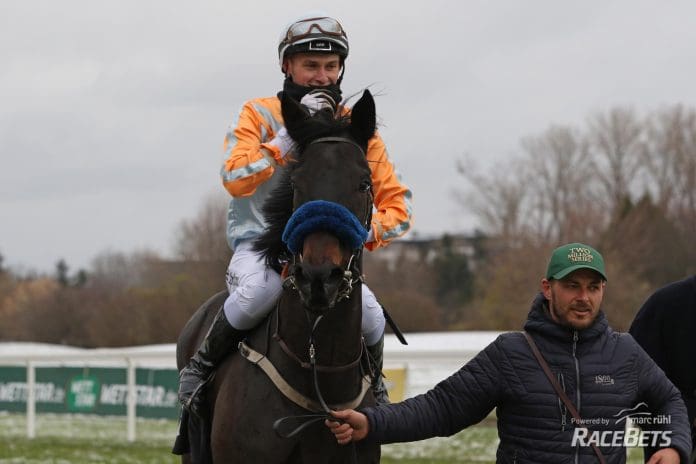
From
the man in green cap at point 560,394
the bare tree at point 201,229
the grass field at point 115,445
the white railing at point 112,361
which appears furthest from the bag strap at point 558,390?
the bare tree at point 201,229

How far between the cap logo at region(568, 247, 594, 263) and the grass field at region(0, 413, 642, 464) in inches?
314

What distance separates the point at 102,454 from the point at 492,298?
2970 centimetres

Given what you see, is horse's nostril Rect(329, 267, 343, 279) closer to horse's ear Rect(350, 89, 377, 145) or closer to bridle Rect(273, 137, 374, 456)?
bridle Rect(273, 137, 374, 456)

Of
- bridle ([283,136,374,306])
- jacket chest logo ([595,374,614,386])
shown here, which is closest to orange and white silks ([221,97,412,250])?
bridle ([283,136,374,306])

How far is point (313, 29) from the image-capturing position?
16.6ft

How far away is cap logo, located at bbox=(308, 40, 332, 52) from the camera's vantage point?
505 cm

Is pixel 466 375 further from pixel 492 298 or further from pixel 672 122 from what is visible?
pixel 672 122

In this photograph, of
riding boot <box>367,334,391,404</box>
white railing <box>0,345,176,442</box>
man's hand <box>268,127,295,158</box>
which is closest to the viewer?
man's hand <box>268,127,295,158</box>

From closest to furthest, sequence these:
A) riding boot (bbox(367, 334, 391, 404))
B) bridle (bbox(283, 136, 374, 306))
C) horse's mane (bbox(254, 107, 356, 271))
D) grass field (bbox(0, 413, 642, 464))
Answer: bridle (bbox(283, 136, 374, 306)) → horse's mane (bbox(254, 107, 356, 271)) → riding boot (bbox(367, 334, 391, 404)) → grass field (bbox(0, 413, 642, 464))

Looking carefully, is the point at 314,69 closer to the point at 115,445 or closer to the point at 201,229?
the point at 115,445

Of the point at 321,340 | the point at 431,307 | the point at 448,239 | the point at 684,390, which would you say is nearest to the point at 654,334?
the point at 684,390

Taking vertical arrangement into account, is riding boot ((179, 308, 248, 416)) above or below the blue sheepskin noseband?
below

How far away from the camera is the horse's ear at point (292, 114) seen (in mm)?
4445

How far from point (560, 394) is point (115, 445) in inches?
424
